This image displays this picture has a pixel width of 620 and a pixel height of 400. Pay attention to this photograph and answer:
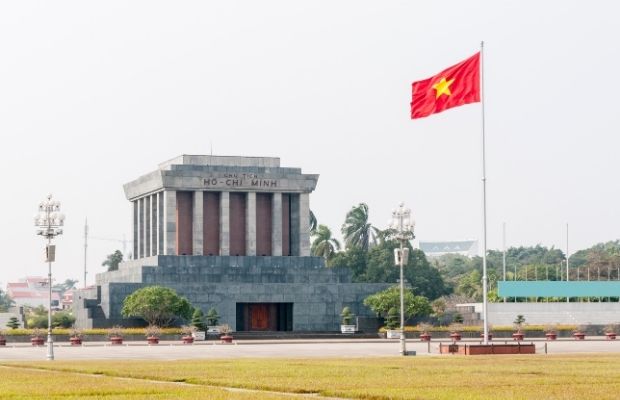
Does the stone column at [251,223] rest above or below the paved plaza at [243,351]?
above

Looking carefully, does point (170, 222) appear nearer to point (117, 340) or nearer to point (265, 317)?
point (265, 317)

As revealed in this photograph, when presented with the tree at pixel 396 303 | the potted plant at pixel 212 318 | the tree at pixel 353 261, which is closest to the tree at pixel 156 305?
the potted plant at pixel 212 318

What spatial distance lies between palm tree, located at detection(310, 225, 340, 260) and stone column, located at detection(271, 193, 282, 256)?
36363 mm

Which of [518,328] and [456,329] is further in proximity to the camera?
[518,328]

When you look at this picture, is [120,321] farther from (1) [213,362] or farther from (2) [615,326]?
(1) [213,362]

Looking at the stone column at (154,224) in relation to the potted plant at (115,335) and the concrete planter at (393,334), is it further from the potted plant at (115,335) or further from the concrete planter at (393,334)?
the concrete planter at (393,334)

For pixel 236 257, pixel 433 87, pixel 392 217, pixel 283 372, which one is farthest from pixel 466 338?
pixel 283 372

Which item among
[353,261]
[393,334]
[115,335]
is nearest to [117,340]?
[115,335]

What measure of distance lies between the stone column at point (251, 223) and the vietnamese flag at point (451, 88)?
53.7 meters

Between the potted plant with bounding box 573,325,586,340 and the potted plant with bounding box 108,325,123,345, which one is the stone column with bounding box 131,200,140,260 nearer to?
the potted plant with bounding box 108,325,123,345

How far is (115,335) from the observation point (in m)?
90.9

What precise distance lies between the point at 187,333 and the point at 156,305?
5.88 m

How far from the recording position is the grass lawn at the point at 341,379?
30.5 metres

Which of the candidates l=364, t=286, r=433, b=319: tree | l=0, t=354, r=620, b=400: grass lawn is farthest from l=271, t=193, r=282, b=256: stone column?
l=0, t=354, r=620, b=400: grass lawn
